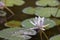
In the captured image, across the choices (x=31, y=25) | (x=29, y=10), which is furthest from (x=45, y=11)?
(x=31, y=25)

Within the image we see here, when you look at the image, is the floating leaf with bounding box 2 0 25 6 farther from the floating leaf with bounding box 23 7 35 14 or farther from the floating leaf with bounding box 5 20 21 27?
the floating leaf with bounding box 5 20 21 27

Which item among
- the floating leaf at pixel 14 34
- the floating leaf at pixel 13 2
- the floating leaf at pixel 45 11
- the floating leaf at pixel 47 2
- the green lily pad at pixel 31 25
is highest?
the floating leaf at pixel 13 2

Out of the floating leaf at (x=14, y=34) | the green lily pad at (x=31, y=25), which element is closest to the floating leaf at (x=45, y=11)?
the green lily pad at (x=31, y=25)

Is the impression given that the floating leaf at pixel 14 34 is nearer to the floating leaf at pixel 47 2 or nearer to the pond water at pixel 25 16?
the pond water at pixel 25 16

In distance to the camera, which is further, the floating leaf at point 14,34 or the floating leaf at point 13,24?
the floating leaf at point 13,24

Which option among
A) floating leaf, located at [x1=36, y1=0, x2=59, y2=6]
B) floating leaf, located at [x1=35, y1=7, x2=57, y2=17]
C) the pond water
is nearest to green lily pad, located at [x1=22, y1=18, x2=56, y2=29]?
the pond water

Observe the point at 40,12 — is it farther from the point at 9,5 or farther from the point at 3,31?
the point at 3,31

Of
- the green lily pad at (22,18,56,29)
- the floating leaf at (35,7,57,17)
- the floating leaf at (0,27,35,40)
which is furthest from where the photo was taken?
the floating leaf at (35,7,57,17)

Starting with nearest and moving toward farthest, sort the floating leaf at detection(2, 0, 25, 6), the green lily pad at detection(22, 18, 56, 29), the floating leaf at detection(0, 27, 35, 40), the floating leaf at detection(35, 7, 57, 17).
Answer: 1. the floating leaf at detection(0, 27, 35, 40)
2. the green lily pad at detection(22, 18, 56, 29)
3. the floating leaf at detection(35, 7, 57, 17)
4. the floating leaf at detection(2, 0, 25, 6)

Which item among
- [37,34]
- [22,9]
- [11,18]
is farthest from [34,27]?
[22,9]
